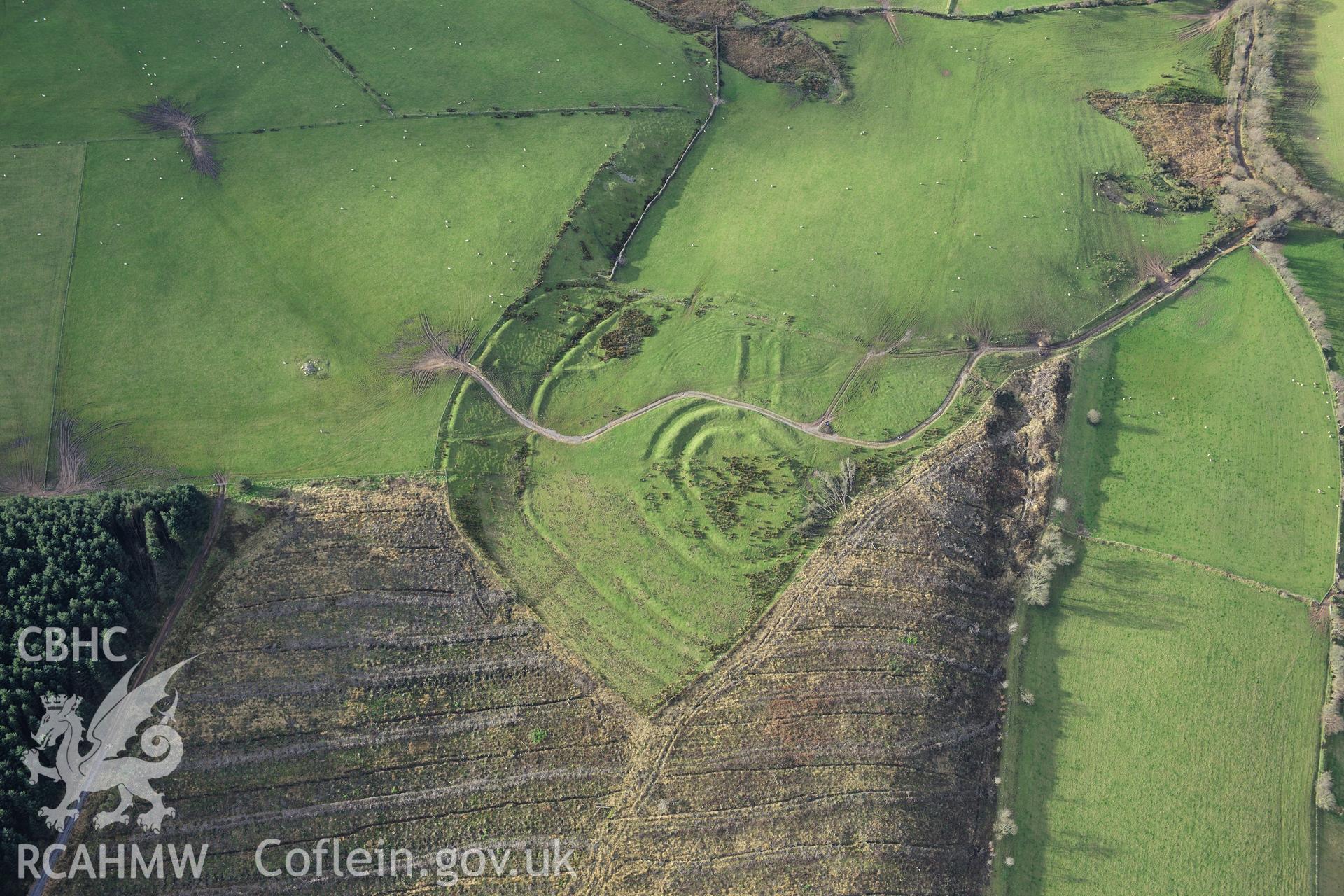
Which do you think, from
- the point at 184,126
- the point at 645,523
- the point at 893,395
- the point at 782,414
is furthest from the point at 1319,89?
the point at 184,126

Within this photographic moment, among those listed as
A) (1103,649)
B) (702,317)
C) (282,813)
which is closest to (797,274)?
(702,317)

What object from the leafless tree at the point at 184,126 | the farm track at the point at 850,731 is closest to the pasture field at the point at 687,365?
the farm track at the point at 850,731

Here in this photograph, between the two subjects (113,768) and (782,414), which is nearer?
(113,768)

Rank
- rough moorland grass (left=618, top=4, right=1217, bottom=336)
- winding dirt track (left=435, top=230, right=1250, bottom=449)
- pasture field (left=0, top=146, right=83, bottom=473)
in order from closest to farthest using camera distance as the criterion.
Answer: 1. pasture field (left=0, top=146, right=83, bottom=473)
2. winding dirt track (left=435, top=230, right=1250, bottom=449)
3. rough moorland grass (left=618, top=4, right=1217, bottom=336)

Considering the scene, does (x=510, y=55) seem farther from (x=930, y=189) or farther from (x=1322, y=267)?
(x=1322, y=267)

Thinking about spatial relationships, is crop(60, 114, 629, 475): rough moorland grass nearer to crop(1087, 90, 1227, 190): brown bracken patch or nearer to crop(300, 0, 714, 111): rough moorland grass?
crop(300, 0, 714, 111): rough moorland grass

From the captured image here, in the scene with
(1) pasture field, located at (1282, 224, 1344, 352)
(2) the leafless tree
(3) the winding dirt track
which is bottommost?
(3) the winding dirt track

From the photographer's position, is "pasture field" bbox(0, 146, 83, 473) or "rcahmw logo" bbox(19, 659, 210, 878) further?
→ "pasture field" bbox(0, 146, 83, 473)

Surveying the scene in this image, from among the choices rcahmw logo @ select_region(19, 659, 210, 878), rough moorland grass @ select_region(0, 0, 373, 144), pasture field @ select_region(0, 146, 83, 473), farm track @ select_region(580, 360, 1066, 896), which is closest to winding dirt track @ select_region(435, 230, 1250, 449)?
farm track @ select_region(580, 360, 1066, 896)
